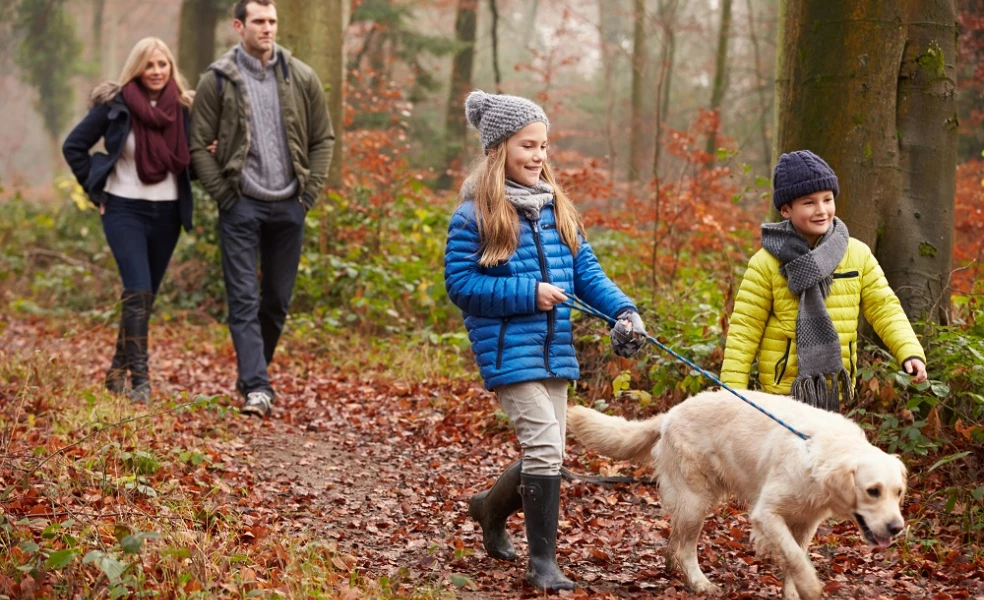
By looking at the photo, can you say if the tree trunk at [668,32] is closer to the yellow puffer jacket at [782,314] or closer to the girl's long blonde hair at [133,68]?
the girl's long blonde hair at [133,68]

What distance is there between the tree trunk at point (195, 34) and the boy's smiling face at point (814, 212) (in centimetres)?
1483

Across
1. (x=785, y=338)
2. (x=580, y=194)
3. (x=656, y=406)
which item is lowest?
(x=656, y=406)

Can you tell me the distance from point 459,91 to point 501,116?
17.3 m

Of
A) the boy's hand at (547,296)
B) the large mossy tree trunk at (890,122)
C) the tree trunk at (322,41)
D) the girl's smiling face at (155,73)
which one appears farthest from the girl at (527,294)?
the tree trunk at (322,41)

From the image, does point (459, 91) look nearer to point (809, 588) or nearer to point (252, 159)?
point (252, 159)

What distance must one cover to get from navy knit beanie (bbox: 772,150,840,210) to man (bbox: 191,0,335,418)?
3.93m

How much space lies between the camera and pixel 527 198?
4320 millimetres

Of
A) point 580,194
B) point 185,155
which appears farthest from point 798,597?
point 580,194

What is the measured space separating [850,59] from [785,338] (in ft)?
6.88

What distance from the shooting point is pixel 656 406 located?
6.47 metres

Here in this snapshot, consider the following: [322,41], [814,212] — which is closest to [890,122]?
[814,212]

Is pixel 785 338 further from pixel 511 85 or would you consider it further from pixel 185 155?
pixel 511 85

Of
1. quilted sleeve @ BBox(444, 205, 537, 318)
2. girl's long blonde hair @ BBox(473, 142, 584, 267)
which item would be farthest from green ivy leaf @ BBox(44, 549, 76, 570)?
girl's long blonde hair @ BBox(473, 142, 584, 267)

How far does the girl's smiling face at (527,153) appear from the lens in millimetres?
4359
